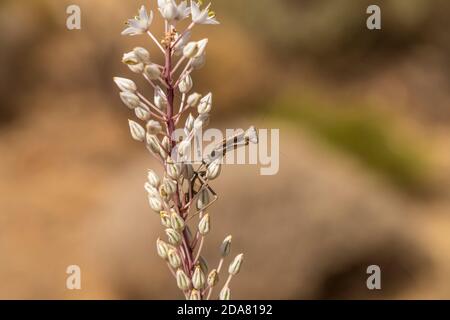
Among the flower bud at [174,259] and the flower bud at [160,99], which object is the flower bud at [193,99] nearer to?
the flower bud at [160,99]

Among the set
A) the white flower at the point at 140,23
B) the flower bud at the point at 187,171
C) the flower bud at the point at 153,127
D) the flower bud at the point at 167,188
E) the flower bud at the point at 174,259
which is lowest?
the flower bud at the point at 174,259

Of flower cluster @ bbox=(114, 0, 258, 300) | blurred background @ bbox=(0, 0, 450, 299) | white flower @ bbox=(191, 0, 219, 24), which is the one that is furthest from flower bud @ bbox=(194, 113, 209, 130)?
blurred background @ bbox=(0, 0, 450, 299)

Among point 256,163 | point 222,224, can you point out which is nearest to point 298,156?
point 256,163

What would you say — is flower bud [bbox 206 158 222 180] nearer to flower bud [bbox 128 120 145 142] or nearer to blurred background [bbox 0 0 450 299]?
flower bud [bbox 128 120 145 142]

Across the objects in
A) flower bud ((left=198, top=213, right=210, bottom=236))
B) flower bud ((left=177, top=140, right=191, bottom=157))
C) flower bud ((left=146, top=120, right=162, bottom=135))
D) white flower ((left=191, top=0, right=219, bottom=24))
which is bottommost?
flower bud ((left=198, top=213, right=210, bottom=236))

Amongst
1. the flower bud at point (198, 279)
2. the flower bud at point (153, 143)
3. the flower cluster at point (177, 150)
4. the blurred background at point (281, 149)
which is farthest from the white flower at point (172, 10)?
the blurred background at point (281, 149)

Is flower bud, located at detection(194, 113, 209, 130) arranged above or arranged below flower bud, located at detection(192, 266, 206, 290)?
above
